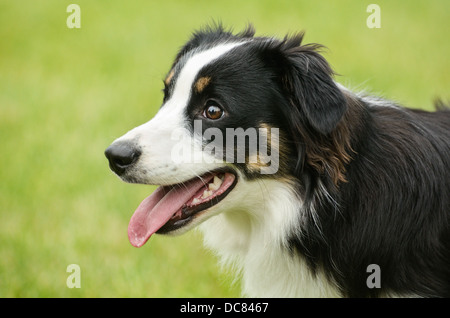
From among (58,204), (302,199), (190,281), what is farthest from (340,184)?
(58,204)

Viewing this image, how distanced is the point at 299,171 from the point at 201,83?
0.65 meters

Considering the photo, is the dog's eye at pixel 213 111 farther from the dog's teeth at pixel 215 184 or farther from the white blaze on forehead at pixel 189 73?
the dog's teeth at pixel 215 184

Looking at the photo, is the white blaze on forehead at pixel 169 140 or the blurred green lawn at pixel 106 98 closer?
the white blaze on forehead at pixel 169 140

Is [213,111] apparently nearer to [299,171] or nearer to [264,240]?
[299,171]

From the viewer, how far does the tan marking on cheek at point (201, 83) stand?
108 inches

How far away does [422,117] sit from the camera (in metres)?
3.05

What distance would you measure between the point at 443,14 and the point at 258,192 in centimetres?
828

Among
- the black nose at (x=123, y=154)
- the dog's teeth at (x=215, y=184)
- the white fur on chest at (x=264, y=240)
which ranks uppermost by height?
the black nose at (x=123, y=154)

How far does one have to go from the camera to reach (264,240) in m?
2.92

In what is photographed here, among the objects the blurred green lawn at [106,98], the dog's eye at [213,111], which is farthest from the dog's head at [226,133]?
the blurred green lawn at [106,98]

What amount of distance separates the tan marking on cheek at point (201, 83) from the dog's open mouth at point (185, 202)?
418 mm

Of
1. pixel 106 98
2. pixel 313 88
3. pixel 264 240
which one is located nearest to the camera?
pixel 313 88

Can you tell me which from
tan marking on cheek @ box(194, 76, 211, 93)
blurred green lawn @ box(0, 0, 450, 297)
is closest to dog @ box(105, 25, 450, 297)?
tan marking on cheek @ box(194, 76, 211, 93)

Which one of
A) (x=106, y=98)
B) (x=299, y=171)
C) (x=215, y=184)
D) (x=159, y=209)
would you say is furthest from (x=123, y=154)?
(x=106, y=98)
